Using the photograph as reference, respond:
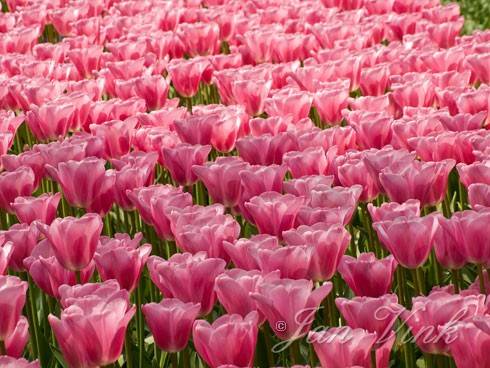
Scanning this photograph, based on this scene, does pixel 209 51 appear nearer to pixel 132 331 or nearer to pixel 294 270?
pixel 132 331

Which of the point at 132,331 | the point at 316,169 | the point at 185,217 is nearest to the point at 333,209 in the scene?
the point at 185,217

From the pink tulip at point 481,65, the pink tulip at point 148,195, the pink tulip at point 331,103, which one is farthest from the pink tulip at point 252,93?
the pink tulip at point 148,195

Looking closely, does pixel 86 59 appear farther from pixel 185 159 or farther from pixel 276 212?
pixel 276 212

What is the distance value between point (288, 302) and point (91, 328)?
0.46m

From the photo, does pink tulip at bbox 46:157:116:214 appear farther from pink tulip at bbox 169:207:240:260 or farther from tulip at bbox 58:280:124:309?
tulip at bbox 58:280:124:309

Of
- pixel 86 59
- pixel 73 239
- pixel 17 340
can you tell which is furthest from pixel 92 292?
pixel 86 59

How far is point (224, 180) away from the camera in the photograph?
11.3ft

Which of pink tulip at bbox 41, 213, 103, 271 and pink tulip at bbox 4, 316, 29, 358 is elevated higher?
pink tulip at bbox 41, 213, 103, 271

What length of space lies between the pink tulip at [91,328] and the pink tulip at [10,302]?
185mm

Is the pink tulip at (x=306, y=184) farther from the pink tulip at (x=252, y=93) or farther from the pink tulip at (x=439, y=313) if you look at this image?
the pink tulip at (x=252, y=93)

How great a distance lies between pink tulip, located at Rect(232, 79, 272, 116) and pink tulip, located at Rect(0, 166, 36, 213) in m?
1.45

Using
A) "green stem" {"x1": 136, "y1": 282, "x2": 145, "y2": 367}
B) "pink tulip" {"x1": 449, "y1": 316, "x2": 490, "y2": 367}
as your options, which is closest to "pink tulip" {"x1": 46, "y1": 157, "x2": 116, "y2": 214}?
"green stem" {"x1": 136, "y1": 282, "x2": 145, "y2": 367}

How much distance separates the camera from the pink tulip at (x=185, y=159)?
3.75 m

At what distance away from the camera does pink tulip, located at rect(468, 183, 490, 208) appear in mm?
3055
